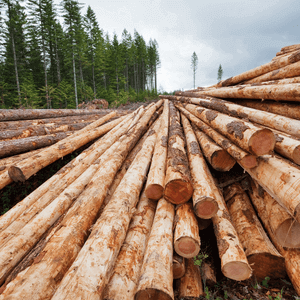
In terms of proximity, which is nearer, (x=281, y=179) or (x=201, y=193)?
(x=281, y=179)

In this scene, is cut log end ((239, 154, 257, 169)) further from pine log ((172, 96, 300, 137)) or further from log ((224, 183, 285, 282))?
pine log ((172, 96, 300, 137))

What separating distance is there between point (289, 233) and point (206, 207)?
1.08 m

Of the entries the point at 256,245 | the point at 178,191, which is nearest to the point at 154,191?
the point at 178,191

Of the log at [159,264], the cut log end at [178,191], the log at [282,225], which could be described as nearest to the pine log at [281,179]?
the log at [282,225]

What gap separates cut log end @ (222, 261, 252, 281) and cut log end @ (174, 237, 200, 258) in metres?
0.36

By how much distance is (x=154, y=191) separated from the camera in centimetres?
275

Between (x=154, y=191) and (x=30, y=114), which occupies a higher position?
(x=30, y=114)

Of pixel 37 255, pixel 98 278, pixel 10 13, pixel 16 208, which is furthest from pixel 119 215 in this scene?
pixel 10 13

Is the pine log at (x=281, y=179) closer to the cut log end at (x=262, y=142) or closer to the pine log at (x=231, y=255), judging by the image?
the cut log end at (x=262, y=142)

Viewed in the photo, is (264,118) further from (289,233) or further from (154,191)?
(154,191)

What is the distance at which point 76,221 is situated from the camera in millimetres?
2236

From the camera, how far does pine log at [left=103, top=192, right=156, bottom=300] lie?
1717 millimetres

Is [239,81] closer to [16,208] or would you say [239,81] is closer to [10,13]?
[16,208]


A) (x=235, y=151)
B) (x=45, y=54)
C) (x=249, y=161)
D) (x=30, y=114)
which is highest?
(x=45, y=54)
